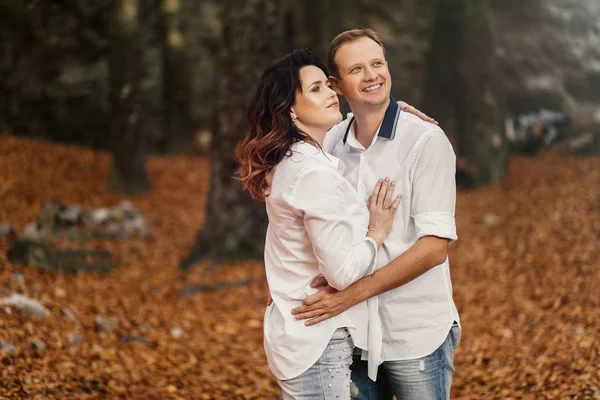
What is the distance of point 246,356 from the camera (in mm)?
6148

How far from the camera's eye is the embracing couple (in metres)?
2.85

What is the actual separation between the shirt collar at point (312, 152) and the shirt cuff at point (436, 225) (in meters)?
0.44

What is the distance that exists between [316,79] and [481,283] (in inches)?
215

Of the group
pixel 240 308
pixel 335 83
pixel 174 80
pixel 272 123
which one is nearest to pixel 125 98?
pixel 174 80

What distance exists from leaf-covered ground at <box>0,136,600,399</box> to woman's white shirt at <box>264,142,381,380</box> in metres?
2.53

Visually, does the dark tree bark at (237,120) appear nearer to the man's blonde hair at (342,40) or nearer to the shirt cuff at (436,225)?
the man's blonde hair at (342,40)

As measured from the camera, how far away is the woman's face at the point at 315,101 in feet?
9.73

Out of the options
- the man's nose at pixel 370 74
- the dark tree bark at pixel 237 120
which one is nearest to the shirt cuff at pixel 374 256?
the man's nose at pixel 370 74

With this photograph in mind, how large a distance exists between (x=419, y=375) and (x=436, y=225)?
659mm

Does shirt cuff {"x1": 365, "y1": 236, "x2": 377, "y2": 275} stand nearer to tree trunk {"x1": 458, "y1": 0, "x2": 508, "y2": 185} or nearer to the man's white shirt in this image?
the man's white shirt

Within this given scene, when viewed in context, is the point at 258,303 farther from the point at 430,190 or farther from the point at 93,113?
the point at 93,113

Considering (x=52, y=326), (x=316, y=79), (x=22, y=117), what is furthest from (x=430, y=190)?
(x=22, y=117)

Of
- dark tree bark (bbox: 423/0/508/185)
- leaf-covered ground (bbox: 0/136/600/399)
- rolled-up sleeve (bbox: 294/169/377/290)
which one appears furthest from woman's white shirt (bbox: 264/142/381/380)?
dark tree bark (bbox: 423/0/508/185)

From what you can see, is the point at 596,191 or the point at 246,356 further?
the point at 596,191
